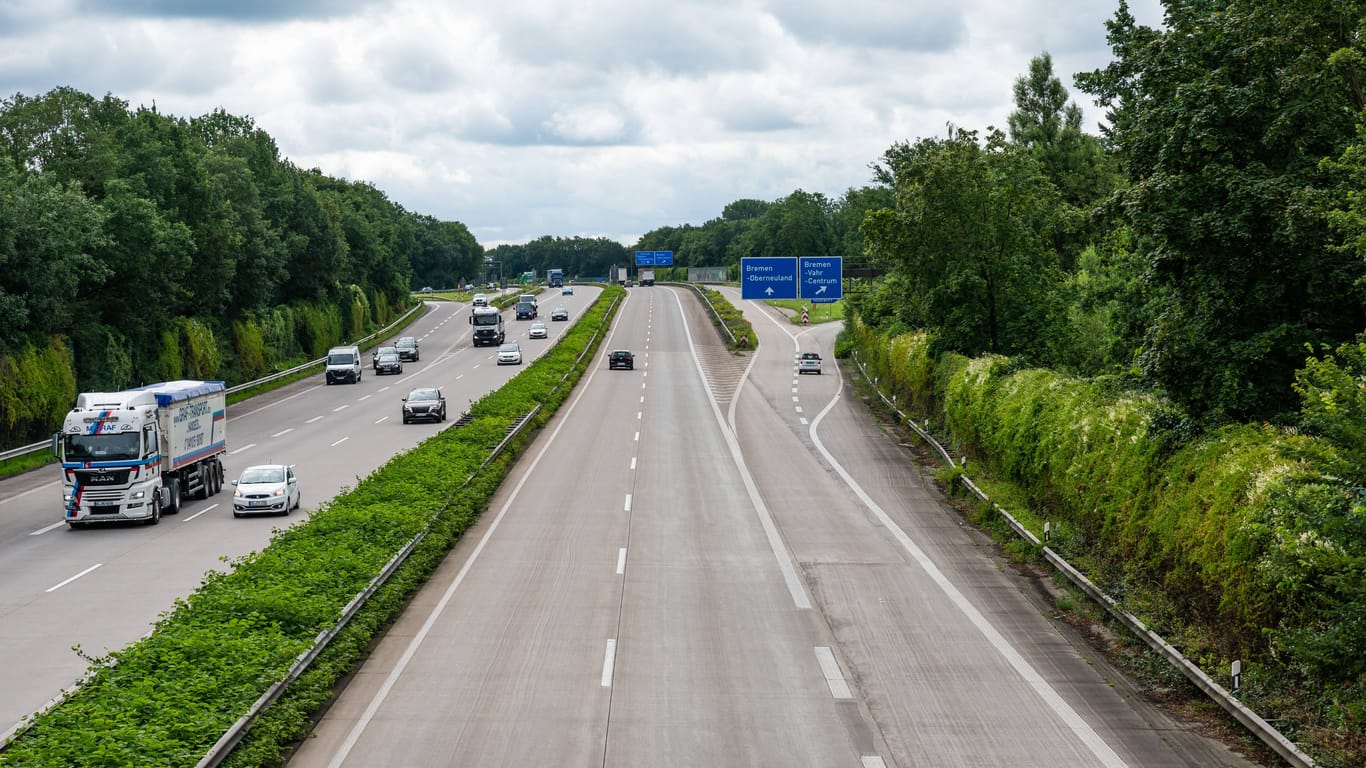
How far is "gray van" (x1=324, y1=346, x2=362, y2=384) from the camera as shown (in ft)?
228

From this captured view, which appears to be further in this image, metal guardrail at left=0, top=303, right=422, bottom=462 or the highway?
metal guardrail at left=0, top=303, right=422, bottom=462

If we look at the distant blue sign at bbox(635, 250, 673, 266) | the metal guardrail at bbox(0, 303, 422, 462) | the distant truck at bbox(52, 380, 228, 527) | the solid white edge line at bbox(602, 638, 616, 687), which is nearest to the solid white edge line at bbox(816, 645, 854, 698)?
the solid white edge line at bbox(602, 638, 616, 687)

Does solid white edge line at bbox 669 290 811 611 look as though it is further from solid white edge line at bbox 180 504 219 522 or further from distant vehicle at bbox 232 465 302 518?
solid white edge line at bbox 180 504 219 522

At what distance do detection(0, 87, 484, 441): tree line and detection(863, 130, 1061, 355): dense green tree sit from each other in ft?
110

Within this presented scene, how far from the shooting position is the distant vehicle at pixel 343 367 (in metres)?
69.5

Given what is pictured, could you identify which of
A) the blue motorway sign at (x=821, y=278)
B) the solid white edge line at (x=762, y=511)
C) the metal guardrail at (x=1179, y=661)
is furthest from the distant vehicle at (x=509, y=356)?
the metal guardrail at (x=1179, y=661)

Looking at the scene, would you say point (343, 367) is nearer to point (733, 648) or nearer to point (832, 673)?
point (733, 648)

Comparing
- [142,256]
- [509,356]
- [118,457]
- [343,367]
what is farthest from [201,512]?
[509,356]

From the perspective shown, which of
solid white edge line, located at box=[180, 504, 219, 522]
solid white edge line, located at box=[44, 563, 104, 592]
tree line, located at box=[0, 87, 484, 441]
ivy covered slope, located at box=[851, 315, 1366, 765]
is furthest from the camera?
tree line, located at box=[0, 87, 484, 441]

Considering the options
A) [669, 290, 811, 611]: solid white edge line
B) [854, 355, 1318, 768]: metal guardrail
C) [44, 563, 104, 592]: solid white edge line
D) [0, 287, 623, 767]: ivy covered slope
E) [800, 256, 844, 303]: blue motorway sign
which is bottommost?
[669, 290, 811, 611]: solid white edge line

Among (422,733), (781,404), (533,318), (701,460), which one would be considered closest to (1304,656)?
(422,733)

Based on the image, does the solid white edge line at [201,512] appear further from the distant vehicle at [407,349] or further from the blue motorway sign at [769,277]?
the distant vehicle at [407,349]

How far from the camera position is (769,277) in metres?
65.1

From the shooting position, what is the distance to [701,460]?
40500mm
